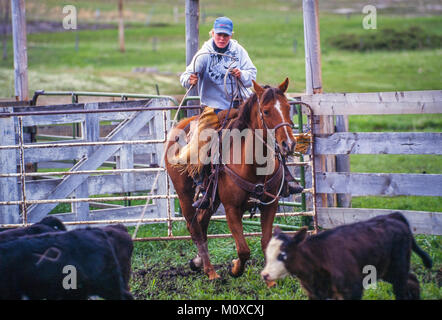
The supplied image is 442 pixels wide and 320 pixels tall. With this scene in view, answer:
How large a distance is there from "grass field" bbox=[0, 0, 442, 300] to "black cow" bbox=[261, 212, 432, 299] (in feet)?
2.31

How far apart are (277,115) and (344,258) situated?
1.69 metres

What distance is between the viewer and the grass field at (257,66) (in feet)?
22.5

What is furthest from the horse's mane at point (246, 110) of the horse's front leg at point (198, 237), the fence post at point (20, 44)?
the fence post at point (20, 44)

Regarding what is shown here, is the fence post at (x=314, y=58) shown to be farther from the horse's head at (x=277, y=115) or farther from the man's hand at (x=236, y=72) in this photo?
the horse's head at (x=277, y=115)

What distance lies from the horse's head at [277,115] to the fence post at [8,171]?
455cm

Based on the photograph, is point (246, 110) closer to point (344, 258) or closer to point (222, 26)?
point (222, 26)

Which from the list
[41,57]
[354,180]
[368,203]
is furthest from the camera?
[41,57]

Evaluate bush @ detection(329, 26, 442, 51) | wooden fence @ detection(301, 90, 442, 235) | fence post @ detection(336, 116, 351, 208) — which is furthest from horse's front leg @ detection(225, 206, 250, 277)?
bush @ detection(329, 26, 442, 51)

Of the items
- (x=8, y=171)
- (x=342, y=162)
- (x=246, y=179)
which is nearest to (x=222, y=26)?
(x=246, y=179)

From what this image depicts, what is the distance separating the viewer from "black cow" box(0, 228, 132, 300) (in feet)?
16.8
